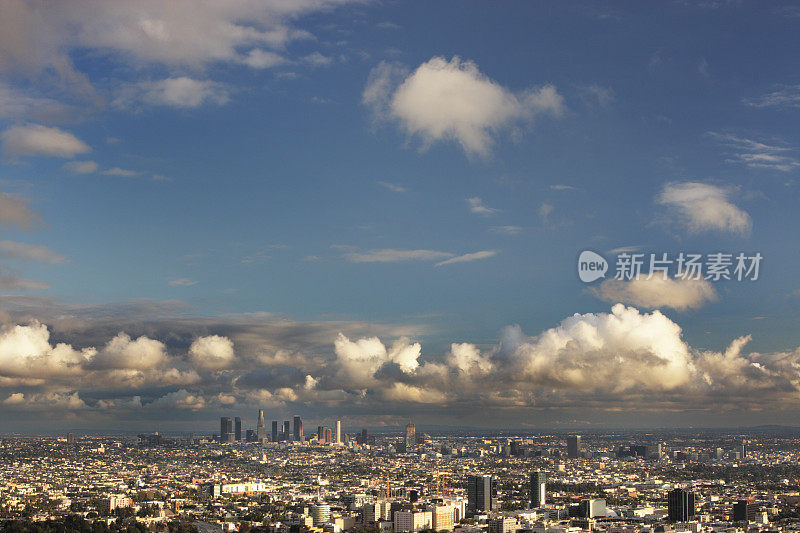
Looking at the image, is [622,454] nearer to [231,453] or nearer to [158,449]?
[231,453]

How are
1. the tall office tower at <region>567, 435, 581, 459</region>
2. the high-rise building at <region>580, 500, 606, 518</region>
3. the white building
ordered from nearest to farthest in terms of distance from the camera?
the white building
the high-rise building at <region>580, 500, 606, 518</region>
the tall office tower at <region>567, 435, 581, 459</region>

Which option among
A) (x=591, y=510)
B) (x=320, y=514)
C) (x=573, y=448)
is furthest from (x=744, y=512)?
(x=573, y=448)

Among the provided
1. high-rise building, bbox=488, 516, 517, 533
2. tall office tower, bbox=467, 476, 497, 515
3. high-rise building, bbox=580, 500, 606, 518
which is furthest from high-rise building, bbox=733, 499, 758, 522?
high-rise building, bbox=488, 516, 517, 533

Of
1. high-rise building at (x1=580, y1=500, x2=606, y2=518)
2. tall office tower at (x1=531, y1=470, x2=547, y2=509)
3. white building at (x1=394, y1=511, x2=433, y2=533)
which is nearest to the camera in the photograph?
white building at (x1=394, y1=511, x2=433, y2=533)

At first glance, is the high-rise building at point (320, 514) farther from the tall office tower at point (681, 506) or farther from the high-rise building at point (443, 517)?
the tall office tower at point (681, 506)

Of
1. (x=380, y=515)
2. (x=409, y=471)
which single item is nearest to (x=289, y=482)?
(x=409, y=471)

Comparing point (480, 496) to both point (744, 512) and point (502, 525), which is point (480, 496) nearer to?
point (502, 525)

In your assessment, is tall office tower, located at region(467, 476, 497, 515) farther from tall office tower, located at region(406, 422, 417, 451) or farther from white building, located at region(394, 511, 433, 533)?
tall office tower, located at region(406, 422, 417, 451)

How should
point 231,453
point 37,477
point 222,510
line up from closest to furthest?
1. point 222,510
2. point 37,477
3. point 231,453
